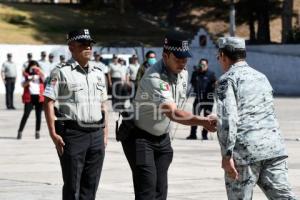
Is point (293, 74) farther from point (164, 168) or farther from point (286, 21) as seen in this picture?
point (164, 168)

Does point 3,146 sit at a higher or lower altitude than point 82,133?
lower

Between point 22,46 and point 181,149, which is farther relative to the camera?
point 22,46

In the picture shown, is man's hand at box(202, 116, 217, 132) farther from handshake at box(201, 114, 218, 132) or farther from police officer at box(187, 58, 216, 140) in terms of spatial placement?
police officer at box(187, 58, 216, 140)

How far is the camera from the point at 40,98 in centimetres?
1873

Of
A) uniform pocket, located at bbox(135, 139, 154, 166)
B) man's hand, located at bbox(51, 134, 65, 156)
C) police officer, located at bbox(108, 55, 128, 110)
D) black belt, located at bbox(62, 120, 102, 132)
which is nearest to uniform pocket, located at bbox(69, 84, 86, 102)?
black belt, located at bbox(62, 120, 102, 132)

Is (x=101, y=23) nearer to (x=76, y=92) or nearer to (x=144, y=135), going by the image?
(x=76, y=92)

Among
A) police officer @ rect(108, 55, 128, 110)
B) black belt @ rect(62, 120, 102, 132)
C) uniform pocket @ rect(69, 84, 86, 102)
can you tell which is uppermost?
uniform pocket @ rect(69, 84, 86, 102)

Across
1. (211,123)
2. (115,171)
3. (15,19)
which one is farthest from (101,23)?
(211,123)

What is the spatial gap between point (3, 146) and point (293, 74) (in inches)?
1074

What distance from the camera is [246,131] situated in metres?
6.94

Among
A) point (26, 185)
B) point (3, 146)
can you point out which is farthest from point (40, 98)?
point (26, 185)

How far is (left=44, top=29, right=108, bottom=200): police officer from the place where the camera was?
8312 mm

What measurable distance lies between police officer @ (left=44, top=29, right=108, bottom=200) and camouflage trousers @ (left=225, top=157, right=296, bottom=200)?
5.71ft

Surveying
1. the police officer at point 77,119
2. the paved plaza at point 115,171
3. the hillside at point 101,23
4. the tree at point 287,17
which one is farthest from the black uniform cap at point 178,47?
the hillside at point 101,23
